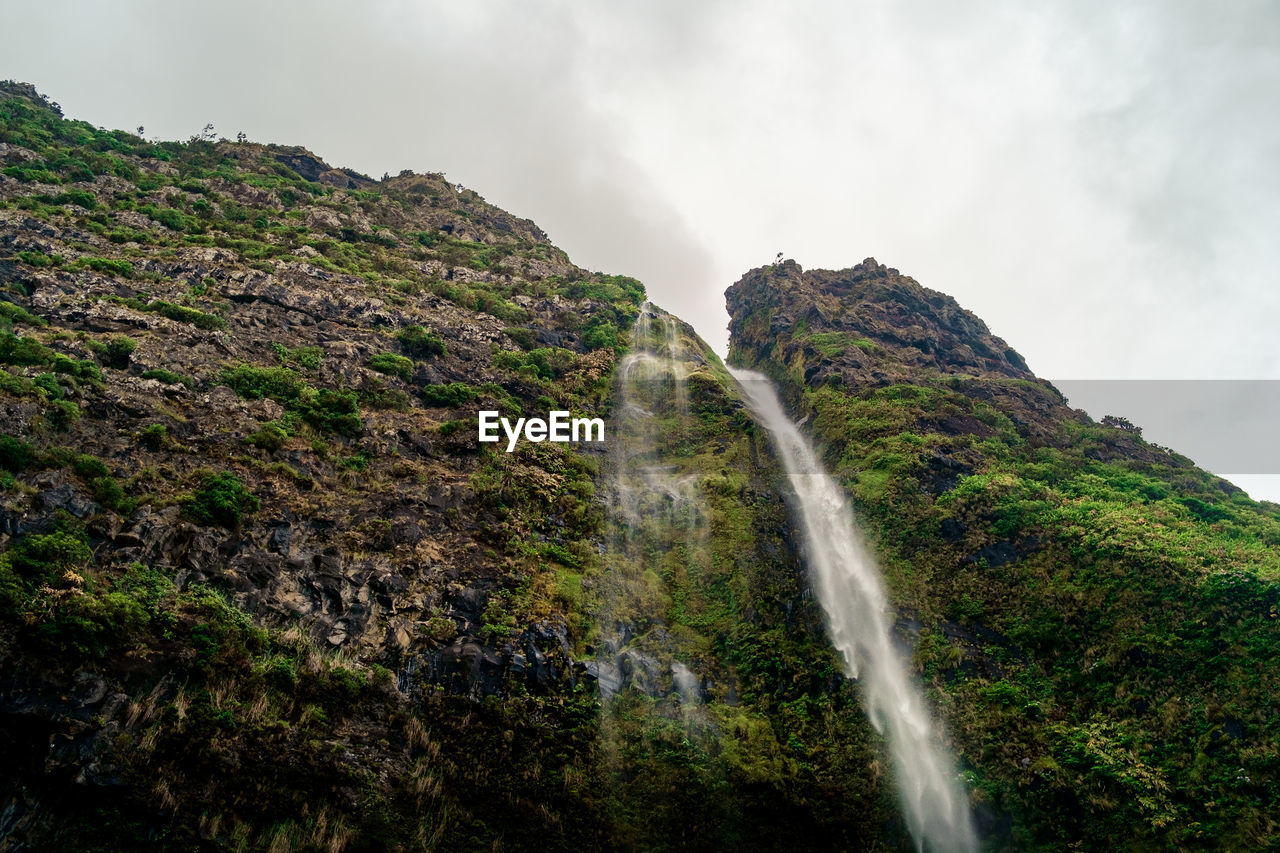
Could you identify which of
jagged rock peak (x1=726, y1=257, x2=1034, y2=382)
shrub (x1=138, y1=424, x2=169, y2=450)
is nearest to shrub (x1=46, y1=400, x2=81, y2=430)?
shrub (x1=138, y1=424, x2=169, y2=450)

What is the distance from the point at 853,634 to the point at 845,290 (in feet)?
211

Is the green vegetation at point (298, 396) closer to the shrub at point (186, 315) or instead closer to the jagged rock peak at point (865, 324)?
the shrub at point (186, 315)

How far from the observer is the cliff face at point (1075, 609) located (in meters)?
19.4

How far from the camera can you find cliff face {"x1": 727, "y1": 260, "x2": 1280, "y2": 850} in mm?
19422

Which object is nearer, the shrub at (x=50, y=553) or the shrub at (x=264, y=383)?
the shrub at (x=50, y=553)

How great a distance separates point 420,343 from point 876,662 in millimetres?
32256

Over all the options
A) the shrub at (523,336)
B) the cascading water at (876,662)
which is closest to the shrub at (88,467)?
the cascading water at (876,662)

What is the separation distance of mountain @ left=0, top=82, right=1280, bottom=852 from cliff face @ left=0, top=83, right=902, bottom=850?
0.10 metres

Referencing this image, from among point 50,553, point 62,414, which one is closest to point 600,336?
point 62,414

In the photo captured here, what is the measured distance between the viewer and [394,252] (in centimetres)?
5859

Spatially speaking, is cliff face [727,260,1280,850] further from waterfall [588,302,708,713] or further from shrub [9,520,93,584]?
shrub [9,520,93,584]

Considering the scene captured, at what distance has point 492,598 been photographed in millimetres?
23859

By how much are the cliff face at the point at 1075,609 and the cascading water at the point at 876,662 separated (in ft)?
2.98

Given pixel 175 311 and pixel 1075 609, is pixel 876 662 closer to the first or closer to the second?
pixel 1075 609
